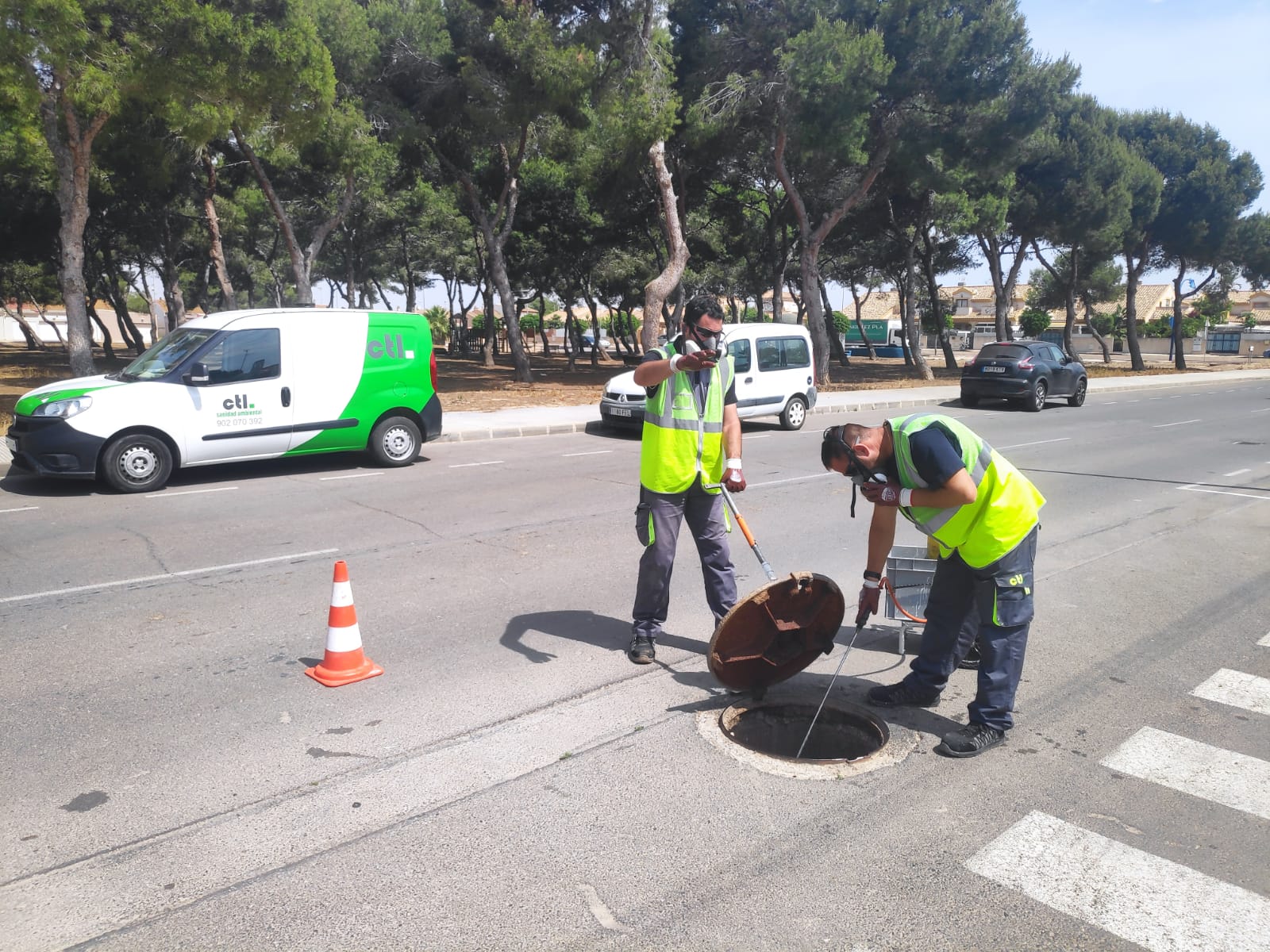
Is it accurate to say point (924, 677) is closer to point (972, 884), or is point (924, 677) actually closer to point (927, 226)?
point (972, 884)

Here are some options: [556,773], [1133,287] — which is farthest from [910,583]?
[1133,287]

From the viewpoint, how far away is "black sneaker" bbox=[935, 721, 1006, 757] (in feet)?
12.6

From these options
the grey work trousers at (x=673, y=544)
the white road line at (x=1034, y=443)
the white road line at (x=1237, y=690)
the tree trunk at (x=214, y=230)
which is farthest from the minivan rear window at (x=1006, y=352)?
the grey work trousers at (x=673, y=544)

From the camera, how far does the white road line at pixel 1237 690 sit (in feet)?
14.6

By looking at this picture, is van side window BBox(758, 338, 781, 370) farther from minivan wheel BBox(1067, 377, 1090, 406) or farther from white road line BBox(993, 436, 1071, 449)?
minivan wheel BBox(1067, 377, 1090, 406)

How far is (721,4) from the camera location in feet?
74.3

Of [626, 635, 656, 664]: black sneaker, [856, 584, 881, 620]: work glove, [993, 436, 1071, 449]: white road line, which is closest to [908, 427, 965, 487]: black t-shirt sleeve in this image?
[856, 584, 881, 620]: work glove

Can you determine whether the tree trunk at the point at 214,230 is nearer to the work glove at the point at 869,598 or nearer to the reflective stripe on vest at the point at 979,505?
the work glove at the point at 869,598

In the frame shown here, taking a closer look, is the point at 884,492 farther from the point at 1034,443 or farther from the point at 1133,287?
the point at 1133,287

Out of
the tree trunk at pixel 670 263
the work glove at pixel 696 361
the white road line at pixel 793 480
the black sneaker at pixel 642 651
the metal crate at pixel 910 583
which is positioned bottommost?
the black sneaker at pixel 642 651

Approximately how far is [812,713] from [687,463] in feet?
4.43

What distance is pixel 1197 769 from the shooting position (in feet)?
12.4

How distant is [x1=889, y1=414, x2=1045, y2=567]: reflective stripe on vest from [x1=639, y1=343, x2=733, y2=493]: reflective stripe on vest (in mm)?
1132

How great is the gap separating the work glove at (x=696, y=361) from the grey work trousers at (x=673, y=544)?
0.65 meters
